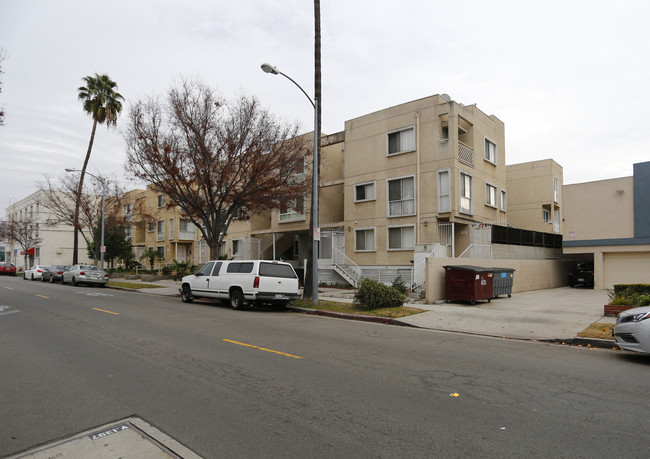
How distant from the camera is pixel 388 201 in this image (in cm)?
2486

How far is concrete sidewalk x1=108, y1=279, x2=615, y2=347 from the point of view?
1092 centimetres

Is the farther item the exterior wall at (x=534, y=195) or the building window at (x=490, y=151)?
the exterior wall at (x=534, y=195)

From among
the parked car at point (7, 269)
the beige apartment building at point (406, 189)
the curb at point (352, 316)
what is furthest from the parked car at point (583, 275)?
the parked car at point (7, 269)

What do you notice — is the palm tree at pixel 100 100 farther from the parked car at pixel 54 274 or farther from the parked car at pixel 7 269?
the parked car at pixel 7 269

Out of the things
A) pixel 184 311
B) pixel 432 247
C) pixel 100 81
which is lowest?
pixel 184 311

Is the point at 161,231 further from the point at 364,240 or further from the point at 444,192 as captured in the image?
the point at 444,192

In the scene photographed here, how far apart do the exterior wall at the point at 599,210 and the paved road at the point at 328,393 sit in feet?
54.6

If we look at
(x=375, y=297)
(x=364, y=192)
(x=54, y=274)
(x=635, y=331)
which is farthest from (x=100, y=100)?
(x=635, y=331)

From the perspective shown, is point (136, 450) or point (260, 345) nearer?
point (136, 450)

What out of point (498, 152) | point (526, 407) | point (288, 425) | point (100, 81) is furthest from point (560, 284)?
point (100, 81)

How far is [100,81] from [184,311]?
89.5 feet

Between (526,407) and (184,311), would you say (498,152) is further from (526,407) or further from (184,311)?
(526,407)

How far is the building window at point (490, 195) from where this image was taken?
25.9 m

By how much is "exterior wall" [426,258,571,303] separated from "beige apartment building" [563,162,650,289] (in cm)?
205
